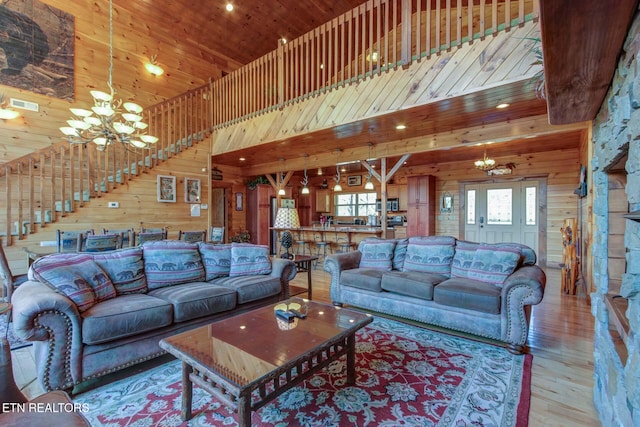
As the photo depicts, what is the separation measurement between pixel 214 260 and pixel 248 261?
38 cm

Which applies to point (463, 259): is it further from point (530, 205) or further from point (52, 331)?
point (530, 205)

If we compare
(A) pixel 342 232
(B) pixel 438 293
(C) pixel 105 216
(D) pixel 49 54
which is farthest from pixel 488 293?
(D) pixel 49 54

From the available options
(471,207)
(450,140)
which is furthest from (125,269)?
(471,207)

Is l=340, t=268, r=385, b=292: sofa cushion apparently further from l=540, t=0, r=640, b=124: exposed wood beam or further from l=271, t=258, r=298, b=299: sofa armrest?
l=540, t=0, r=640, b=124: exposed wood beam

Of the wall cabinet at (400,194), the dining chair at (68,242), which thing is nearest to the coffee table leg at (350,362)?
the dining chair at (68,242)

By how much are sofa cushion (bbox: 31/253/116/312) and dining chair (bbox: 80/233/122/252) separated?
1054 mm

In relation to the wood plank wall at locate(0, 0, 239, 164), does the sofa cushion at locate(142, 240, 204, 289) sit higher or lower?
lower

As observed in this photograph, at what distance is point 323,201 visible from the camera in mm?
10148

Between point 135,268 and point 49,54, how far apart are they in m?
5.33

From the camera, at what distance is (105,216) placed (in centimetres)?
542

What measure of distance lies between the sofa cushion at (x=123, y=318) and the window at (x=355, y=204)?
25.1 feet

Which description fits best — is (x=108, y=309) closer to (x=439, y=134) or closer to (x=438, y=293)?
(x=438, y=293)

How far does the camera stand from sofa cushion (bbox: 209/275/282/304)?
3012mm

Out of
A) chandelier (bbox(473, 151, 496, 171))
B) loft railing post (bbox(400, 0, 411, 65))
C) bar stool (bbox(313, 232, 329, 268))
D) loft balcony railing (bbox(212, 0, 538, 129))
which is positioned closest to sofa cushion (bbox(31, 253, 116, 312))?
loft balcony railing (bbox(212, 0, 538, 129))
